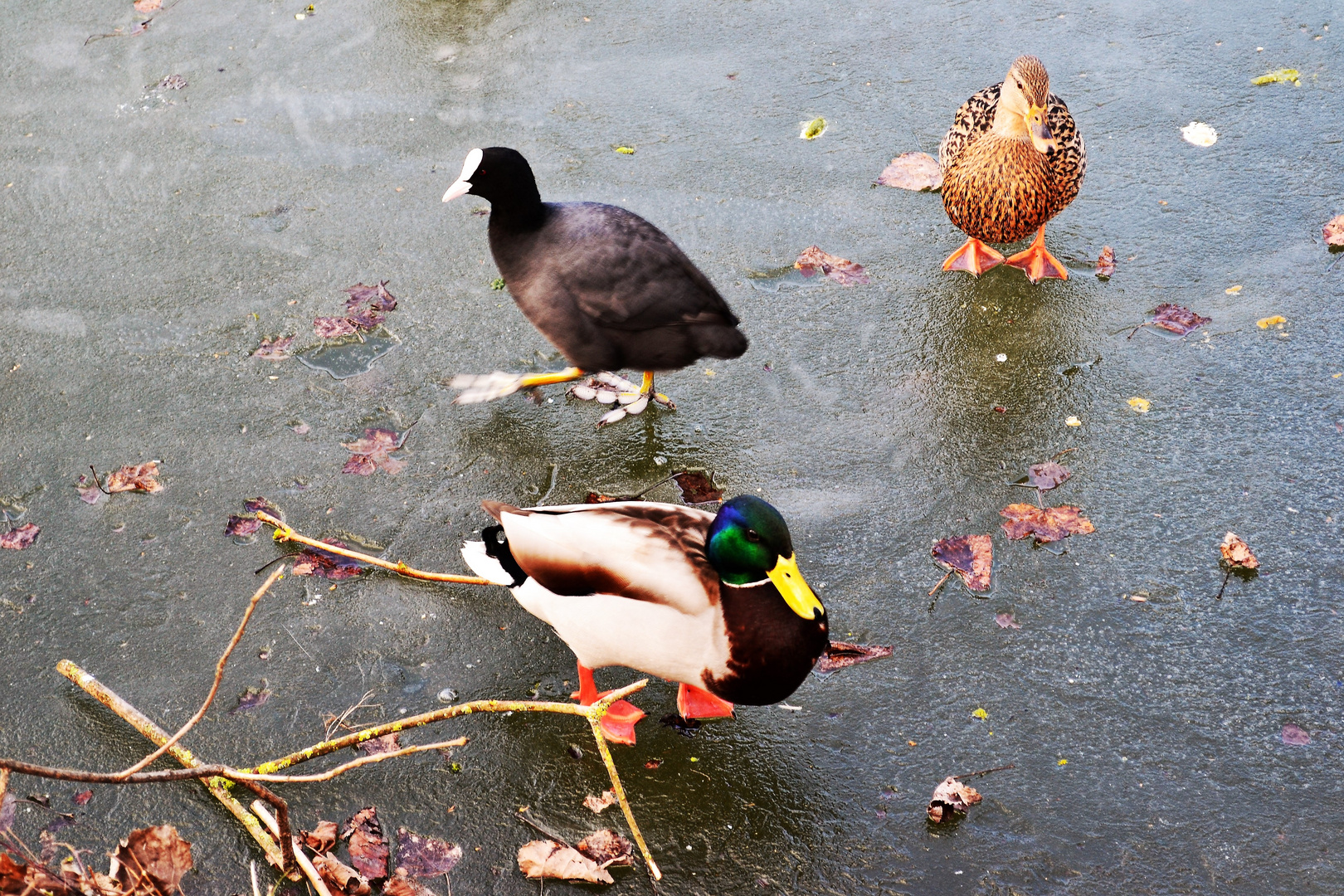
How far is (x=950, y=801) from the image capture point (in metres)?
2.51

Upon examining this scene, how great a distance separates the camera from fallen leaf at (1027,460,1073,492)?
330cm

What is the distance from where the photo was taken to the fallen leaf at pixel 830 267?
160 inches

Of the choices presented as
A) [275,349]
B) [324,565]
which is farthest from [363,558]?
[275,349]

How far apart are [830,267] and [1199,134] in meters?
1.82

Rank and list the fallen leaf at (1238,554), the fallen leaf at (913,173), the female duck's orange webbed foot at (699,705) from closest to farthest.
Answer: the female duck's orange webbed foot at (699,705), the fallen leaf at (1238,554), the fallen leaf at (913,173)

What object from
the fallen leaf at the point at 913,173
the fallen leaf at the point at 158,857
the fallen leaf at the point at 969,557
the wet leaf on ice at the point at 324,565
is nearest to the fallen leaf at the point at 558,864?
the fallen leaf at the point at 158,857

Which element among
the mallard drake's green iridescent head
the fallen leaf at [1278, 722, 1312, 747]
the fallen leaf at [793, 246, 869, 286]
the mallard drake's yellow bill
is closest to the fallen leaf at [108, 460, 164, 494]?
the mallard drake's green iridescent head

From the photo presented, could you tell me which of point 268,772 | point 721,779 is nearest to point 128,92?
point 268,772

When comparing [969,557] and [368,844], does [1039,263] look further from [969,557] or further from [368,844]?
[368,844]

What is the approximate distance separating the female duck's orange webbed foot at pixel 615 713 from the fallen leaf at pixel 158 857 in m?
0.95

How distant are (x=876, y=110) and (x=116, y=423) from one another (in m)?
3.39

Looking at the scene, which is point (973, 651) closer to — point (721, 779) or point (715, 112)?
point (721, 779)

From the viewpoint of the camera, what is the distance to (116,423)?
3.58 metres

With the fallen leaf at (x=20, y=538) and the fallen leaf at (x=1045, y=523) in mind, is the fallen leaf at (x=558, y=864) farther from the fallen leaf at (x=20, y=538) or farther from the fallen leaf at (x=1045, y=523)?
the fallen leaf at (x=20, y=538)
